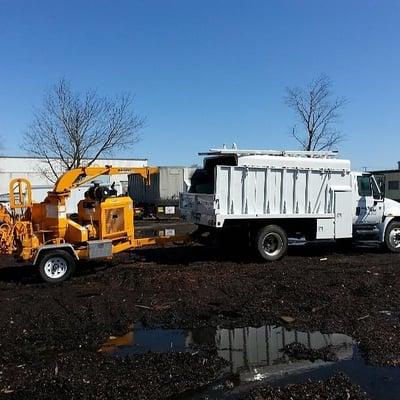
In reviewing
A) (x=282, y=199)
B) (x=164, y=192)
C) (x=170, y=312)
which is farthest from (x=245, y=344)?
(x=164, y=192)

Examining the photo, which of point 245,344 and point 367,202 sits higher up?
point 367,202

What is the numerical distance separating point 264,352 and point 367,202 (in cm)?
965

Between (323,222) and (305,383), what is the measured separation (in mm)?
9324

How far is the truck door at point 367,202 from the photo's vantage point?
15.1 m

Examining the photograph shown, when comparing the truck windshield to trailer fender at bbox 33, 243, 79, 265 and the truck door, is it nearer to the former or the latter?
the truck door

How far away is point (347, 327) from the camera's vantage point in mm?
7676

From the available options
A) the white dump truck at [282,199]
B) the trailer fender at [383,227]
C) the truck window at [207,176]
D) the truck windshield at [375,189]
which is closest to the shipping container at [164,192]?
the truck window at [207,176]

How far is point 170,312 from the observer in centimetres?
863

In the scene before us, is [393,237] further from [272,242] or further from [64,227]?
[64,227]

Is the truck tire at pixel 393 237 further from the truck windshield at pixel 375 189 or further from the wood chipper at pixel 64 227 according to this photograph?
the wood chipper at pixel 64 227

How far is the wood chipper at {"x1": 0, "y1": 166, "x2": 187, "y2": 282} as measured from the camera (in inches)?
444

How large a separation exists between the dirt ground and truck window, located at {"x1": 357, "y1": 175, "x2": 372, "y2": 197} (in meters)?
1.94

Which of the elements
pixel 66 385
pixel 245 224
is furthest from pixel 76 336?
pixel 245 224

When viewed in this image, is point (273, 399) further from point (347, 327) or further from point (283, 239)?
point (283, 239)
